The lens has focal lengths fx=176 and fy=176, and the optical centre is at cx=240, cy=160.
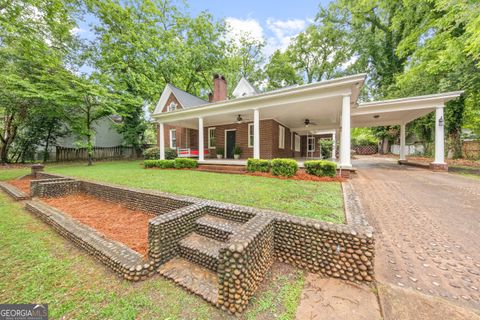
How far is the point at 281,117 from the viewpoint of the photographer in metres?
10.3

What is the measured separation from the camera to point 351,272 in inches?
83.5

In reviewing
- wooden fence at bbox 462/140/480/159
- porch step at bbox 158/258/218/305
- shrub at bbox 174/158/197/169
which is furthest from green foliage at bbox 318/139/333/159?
porch step at bbox 158/258/218/305

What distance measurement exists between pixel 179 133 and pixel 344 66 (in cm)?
2083

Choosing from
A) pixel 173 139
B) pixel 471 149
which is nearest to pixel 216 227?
pixel 173 139

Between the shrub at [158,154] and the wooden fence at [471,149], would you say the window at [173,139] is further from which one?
the wooden fence at [471,149]

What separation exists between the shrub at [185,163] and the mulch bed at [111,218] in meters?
4.40

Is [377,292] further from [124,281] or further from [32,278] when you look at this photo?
[32,278]

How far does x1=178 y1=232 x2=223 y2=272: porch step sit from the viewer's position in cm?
242

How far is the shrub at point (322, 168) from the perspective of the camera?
21.0 ft

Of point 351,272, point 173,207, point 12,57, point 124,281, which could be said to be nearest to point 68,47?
point 12,57

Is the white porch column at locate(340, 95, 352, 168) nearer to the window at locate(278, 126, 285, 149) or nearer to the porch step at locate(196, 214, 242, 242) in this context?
the window at locate(278, 126, 285, 149)

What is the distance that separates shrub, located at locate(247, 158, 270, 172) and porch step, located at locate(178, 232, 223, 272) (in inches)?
198

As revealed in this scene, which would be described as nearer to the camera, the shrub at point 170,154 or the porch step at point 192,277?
the porch step at point 192,277

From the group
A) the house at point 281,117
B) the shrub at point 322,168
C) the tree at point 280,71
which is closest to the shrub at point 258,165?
the house at point 281,117
